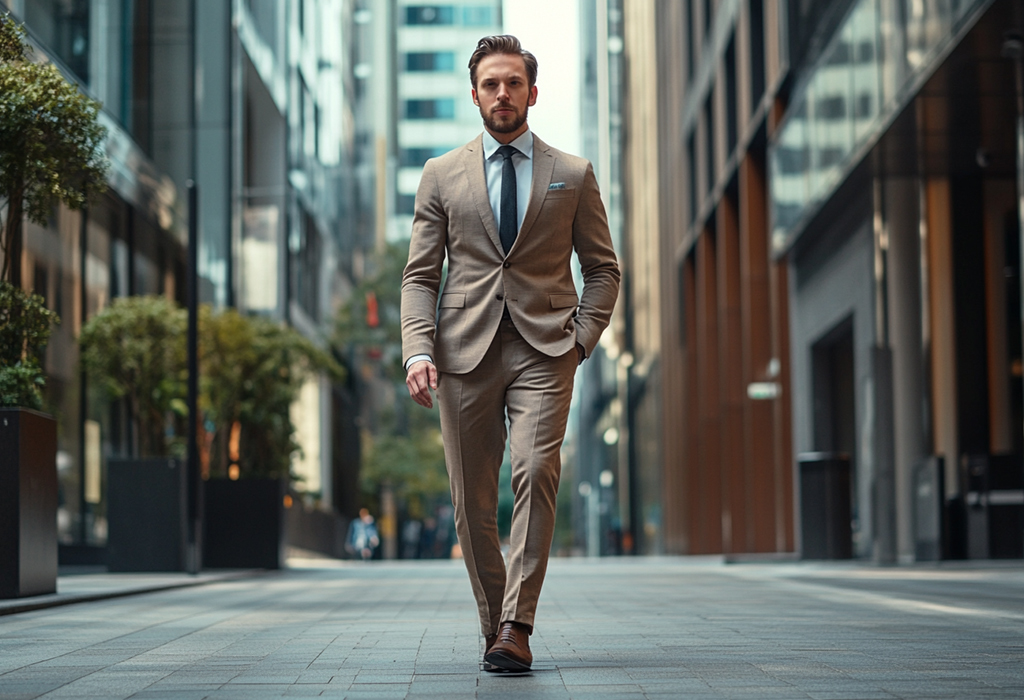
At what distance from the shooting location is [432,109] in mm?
89312

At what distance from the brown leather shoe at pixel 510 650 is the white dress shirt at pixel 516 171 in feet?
4.65

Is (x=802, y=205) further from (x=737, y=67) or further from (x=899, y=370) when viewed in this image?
(x=737, y=67)

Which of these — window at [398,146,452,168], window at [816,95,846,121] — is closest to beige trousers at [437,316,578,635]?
window at [816,95,846,121]

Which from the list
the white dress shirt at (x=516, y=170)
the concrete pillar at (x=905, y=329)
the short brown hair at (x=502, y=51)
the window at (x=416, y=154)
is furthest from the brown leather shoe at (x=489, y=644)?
the window at (x=416, y=154)

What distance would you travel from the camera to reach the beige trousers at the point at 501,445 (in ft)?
16.0

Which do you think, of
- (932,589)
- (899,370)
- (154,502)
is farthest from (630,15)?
(932,589)

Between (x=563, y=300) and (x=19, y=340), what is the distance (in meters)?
6.14

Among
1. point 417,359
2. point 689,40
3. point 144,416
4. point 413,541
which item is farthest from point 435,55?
point 417,359

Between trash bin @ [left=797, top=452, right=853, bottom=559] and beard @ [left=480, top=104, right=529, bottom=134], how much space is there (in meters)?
15.2

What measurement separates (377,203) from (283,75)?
25.8 m

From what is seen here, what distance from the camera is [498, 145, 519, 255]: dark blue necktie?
5.11 meters

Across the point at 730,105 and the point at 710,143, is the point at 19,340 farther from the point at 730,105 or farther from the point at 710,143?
the point at 710,143

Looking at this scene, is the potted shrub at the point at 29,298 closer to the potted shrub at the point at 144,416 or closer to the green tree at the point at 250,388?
the potted shrub at the point at 144,416

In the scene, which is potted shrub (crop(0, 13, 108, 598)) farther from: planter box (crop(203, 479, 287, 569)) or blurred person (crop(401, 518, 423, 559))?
blurred person (crop(401, 518, 423, 559))
